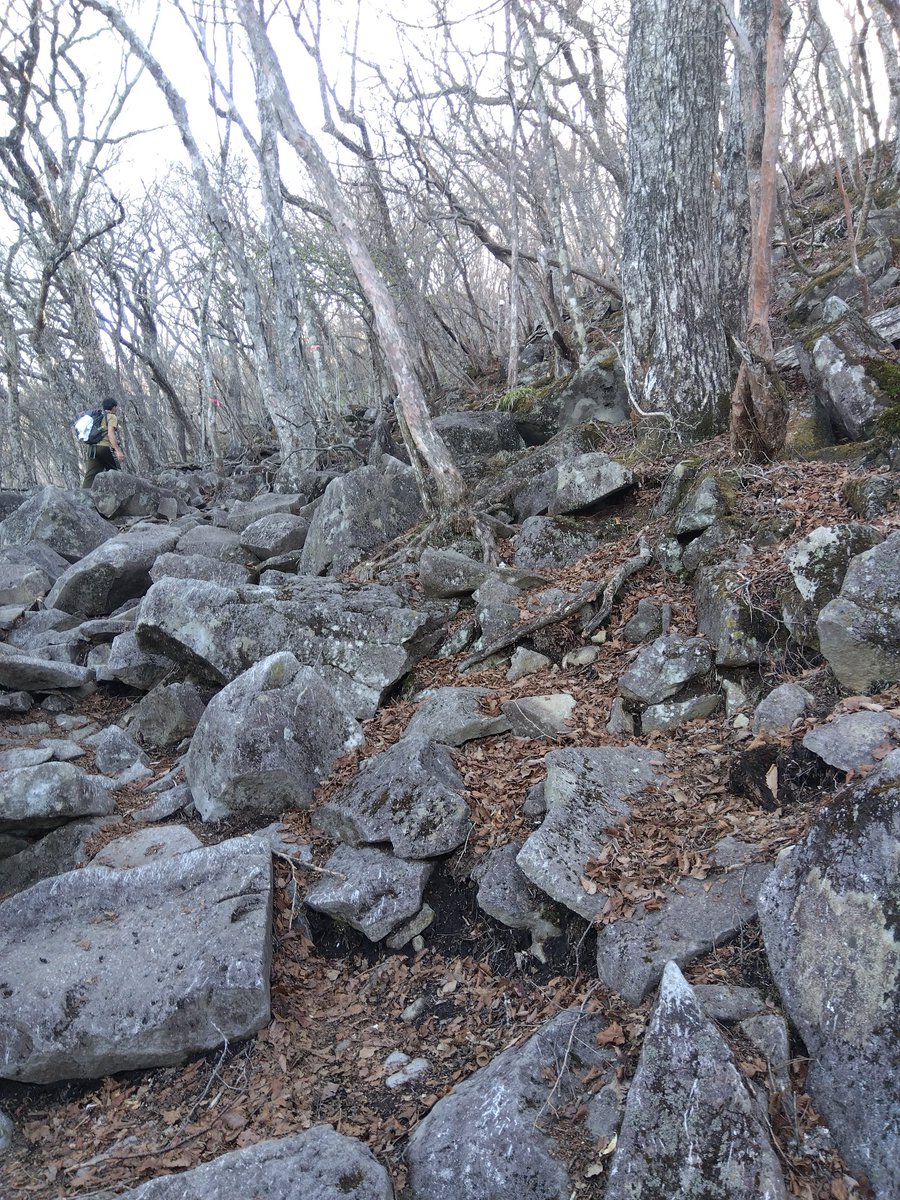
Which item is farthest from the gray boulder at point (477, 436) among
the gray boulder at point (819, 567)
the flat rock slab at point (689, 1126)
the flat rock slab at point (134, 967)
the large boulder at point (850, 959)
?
the flat rock slab at point (689, 1126)

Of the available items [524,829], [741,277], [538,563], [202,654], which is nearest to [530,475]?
[538,563]

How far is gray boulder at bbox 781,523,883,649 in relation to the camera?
14.3ft

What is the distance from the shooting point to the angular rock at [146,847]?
4.85 m

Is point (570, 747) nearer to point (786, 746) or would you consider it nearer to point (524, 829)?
point (524, 829)

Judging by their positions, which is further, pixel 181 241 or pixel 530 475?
pixel 181 241

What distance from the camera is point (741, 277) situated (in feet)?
25.0

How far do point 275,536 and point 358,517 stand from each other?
1518 mm

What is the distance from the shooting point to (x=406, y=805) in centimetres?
449

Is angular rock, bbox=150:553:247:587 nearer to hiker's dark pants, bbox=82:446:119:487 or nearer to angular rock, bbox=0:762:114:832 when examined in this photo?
angular rock, bbox=0:762:114:832

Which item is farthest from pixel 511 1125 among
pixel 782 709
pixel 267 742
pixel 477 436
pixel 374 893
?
pixel 477 436

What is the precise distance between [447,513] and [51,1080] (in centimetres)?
564

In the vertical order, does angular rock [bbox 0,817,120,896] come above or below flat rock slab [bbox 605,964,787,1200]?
above

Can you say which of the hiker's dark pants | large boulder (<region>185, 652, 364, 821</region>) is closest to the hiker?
the hiker's dark pants

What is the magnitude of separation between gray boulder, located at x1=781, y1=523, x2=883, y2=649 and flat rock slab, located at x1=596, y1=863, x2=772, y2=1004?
5.33 ft
